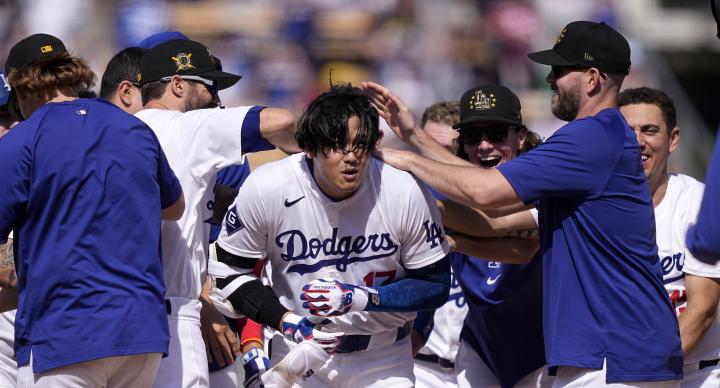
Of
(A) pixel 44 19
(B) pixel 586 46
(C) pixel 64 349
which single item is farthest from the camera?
(A) pixel 44 19

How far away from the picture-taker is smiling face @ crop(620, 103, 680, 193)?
5848 mm

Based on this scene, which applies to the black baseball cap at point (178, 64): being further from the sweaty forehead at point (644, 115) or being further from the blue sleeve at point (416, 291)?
the sweaty forehead at point (644, 115)

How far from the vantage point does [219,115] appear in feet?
16.0

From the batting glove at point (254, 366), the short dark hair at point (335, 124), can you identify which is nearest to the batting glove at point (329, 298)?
the short dark hair at point (335, 124)

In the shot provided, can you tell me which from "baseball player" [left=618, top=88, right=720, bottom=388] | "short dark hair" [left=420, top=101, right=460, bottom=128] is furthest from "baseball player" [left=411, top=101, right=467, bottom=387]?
"baseball player" [left=618, top=88, right=720, bottom=388]

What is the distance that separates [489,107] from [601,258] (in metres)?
1.59

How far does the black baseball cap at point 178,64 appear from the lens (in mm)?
5301

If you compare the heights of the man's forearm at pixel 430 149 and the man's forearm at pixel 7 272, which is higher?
the man's forearm at pixel 430 149

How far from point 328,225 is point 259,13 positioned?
447 inches

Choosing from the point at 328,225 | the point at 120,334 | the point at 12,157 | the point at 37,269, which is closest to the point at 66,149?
the point at 12,157

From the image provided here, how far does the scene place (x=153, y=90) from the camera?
535 cm

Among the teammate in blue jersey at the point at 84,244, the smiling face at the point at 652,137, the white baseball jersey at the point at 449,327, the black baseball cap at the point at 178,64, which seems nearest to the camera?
the teammate in blue jersey at the point at 84,244

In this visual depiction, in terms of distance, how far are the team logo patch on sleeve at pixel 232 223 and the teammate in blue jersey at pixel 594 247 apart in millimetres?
899

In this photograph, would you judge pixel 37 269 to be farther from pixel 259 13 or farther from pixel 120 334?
pixel 259 13
